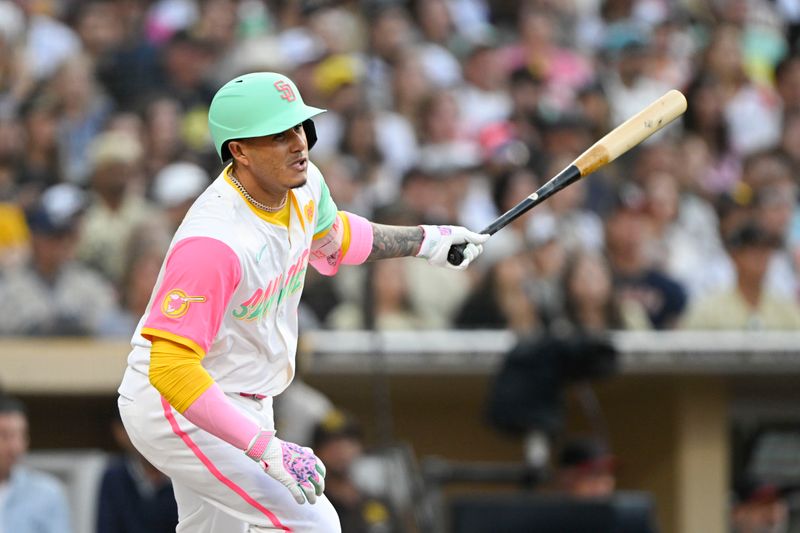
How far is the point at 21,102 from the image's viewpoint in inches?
384

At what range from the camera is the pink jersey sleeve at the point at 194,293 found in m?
4.45

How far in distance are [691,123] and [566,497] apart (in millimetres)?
4749

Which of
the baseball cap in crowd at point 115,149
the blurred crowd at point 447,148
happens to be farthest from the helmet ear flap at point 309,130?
the baseball cap in crowd at point 115,149

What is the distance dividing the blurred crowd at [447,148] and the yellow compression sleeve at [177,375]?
333 centimetres

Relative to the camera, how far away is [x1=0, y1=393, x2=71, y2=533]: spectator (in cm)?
686

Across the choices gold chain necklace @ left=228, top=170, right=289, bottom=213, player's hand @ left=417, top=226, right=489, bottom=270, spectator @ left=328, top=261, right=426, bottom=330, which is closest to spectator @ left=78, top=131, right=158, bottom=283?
spectator @ left=328, top=261, right=426, bottom=330

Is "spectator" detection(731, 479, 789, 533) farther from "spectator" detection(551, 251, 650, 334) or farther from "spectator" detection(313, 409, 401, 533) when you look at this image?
"spectator" detection(313, 409, 401, 533)

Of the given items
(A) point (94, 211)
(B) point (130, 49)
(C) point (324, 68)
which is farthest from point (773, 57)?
(A) point (94, 211)

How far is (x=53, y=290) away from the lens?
816 centimetres

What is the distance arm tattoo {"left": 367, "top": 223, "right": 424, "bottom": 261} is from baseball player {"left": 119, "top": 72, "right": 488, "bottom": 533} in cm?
34

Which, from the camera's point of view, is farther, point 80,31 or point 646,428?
point 80,31

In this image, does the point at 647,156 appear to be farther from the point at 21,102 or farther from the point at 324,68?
the point at 21,102

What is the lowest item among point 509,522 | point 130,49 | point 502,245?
point 509,522

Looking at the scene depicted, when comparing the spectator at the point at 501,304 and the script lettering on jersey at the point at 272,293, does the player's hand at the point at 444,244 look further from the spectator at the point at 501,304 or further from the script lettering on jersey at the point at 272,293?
the spectator at the point at 501,304
